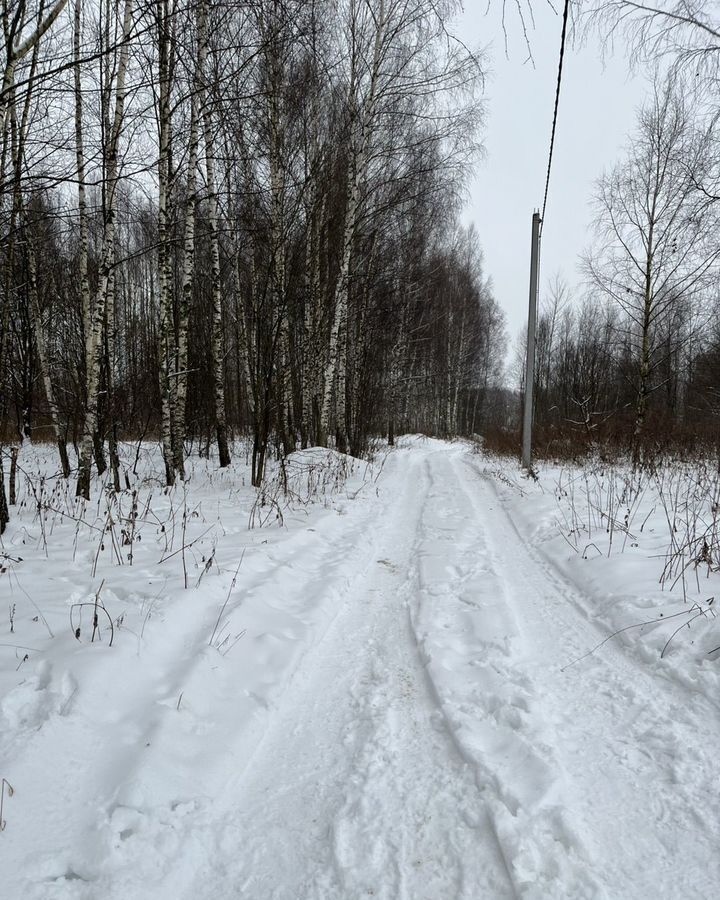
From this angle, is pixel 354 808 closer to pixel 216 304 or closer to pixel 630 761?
pixel 630 761

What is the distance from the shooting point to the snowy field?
52.0 inches


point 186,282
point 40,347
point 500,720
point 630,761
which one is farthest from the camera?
point 40,347

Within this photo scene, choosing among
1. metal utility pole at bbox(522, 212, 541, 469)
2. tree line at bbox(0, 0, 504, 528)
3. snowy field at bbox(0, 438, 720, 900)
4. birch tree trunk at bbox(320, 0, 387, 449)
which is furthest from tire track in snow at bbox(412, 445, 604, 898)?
metal utility pole at bbox(522, 212, 541, 469)

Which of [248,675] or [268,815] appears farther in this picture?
[248,675]

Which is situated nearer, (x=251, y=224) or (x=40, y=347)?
(x=251, y=224)

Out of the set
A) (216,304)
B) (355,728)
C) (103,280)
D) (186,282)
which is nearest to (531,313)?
(216,304)

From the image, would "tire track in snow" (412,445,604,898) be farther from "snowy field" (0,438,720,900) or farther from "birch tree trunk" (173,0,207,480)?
"birch tree trunk" (173,0,207,480)

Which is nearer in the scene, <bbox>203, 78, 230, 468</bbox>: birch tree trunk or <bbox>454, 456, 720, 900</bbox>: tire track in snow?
<bbox>454, 456, 720, 900</bbox>: tire track in snow

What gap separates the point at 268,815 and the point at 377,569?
2.58 m

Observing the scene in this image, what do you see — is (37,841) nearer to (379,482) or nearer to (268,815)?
(268,815)

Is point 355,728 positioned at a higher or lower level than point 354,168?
lower

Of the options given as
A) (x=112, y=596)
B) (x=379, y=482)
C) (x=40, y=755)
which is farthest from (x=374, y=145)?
(x=40, y=755)

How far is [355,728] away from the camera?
199cm

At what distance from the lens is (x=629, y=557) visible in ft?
12.7
